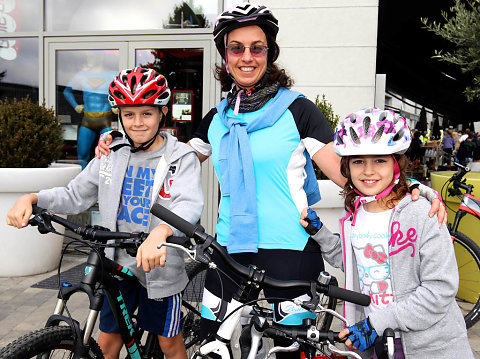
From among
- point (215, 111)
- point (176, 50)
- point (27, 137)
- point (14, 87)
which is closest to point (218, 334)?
point (215, 111)

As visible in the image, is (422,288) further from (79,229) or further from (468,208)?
(468,208)

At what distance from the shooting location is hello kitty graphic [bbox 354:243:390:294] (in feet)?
5.84

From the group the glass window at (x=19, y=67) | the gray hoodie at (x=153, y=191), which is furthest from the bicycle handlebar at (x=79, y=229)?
the glass window at (x=19, y=67)

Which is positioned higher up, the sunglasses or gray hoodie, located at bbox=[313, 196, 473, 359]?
the sunglasses

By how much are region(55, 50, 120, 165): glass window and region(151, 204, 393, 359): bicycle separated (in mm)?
5467

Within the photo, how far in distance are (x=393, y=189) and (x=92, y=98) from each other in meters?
5.66

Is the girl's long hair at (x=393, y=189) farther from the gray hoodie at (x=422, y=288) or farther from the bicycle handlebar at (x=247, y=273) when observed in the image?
the bicycle handlebar at (x=247, y=273)

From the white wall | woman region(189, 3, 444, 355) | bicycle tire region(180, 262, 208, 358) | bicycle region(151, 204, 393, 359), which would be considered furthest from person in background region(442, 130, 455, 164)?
bicycle region(151, 204, 393, 359)

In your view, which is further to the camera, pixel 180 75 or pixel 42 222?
pixel 180 75

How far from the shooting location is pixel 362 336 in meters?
1.46

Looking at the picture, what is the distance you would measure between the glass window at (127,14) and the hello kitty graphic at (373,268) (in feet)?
16.4

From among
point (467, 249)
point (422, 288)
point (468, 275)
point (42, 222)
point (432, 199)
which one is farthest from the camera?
point (468, 275)

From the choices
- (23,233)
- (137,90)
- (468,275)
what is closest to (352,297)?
(137,90)

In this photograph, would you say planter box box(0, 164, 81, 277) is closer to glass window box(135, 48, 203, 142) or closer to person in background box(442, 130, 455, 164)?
glass window box(135, 48, 203, 142)
